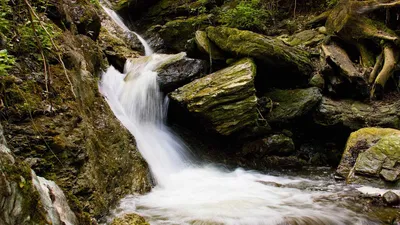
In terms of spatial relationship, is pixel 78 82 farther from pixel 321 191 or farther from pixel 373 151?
pixel 373 151

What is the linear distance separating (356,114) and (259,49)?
3.39m

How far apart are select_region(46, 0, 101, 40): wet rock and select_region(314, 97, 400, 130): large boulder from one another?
7.10 metres

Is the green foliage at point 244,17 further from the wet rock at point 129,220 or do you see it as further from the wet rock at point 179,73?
the wet rock at point 129,220

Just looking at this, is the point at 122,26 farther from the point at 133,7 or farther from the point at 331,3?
the point at 331,3

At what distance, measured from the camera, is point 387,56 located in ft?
27.7

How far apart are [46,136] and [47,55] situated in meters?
1.58

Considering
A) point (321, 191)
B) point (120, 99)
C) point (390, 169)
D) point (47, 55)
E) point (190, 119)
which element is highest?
point (47, 55)

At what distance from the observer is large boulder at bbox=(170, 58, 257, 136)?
7.59 meters

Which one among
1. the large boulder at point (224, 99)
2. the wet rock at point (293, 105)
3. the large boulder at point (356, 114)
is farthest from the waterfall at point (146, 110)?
the large boulder at point (356, 114)

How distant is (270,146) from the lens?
855 centimetres

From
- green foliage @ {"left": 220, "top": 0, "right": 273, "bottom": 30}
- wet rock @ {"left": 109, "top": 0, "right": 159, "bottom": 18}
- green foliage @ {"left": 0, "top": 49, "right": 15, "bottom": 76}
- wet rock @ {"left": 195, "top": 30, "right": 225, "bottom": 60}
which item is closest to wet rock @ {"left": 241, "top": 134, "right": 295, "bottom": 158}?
A: wet rock @ {"left": 195, "top": 30, "right": 225, "bottom": 60}

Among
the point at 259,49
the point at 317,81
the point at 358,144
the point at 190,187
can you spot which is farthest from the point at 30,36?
the point at 317,81

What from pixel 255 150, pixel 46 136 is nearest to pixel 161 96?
pixel 255 150

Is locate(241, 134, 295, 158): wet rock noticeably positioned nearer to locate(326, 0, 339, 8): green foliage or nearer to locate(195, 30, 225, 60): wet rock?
locate(195, 30, 225, 60): wet rock
